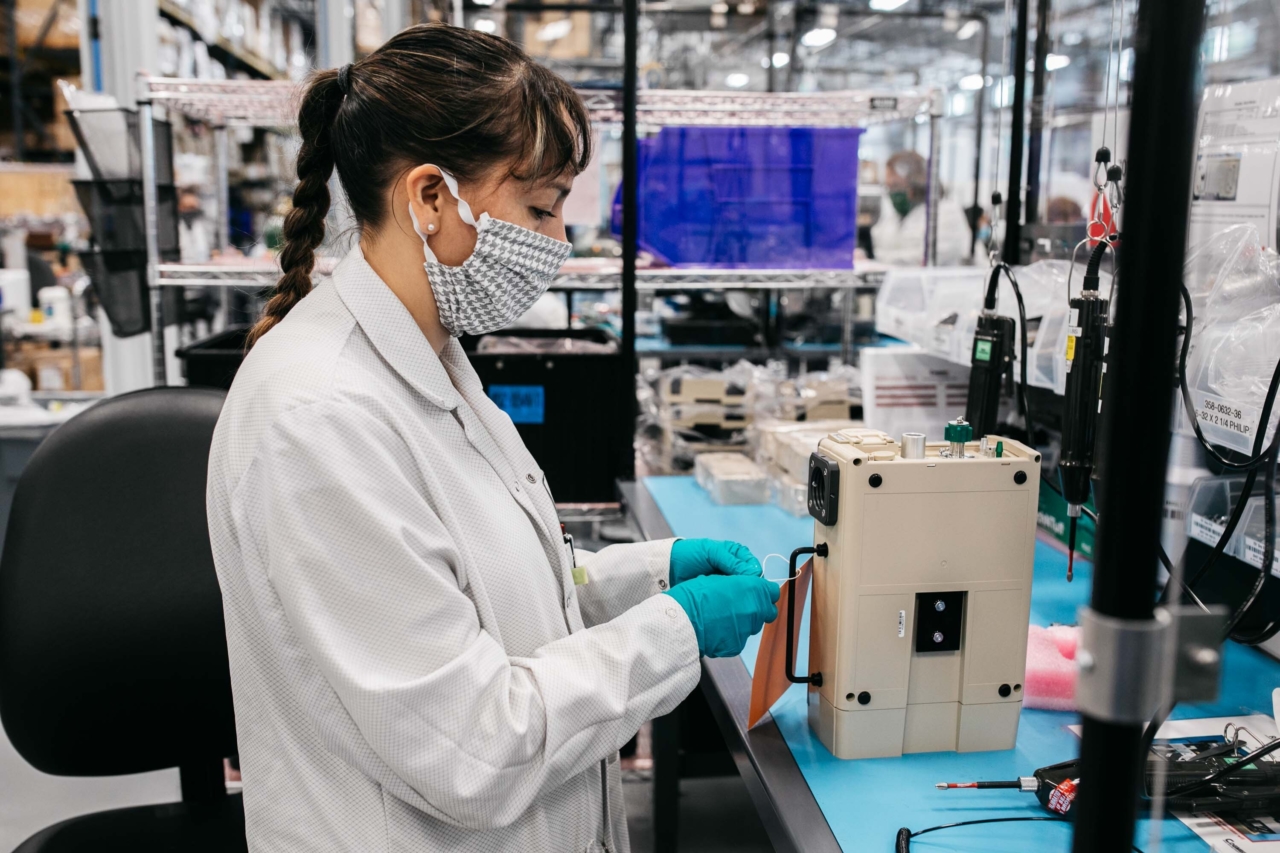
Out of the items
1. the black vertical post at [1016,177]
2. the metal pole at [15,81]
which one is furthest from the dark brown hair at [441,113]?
the metal pole at [15,81]

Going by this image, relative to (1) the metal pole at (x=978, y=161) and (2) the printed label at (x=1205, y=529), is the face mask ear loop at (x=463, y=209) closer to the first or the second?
(2) the printed label at (x=1205, y=529)

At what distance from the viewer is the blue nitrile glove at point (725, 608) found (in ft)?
3.74

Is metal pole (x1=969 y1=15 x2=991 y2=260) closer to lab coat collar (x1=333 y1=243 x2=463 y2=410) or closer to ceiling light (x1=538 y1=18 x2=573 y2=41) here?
ceiling light (x1=538 y1=18 x2=573 y2=41)

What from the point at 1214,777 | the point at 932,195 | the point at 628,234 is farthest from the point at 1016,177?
the point at 1214,777

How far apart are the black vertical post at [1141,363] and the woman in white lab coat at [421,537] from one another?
0.60 meters

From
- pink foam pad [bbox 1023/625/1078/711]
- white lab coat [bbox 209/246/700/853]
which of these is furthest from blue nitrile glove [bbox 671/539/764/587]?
pink foam pad [bbox 1023/625/1078/711]

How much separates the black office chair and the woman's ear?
618 millimetres

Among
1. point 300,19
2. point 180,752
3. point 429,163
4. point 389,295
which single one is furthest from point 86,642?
point 300,19

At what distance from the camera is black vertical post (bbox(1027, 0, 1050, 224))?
2.26 m

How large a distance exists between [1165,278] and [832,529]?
77 centimetres

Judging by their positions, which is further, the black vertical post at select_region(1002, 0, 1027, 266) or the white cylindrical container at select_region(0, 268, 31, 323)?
the white cylindrical container at select_region(0, 268, 31, 323)

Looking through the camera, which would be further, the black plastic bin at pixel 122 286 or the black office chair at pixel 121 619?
the black plastic bin at pixel 122 286

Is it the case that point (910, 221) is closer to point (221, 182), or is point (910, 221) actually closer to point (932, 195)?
point (932, 195)

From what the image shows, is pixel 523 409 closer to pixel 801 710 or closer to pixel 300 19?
pixel 801 710
